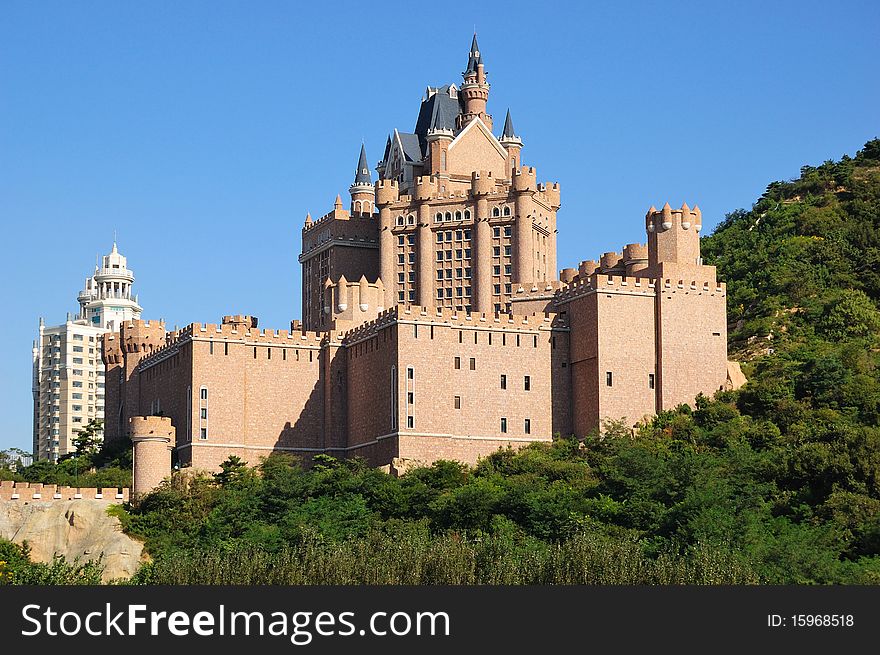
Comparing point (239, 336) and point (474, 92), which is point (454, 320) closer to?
point (239, 336)

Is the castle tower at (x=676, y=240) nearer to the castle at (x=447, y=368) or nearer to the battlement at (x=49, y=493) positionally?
the castle at (x=447, y=368)

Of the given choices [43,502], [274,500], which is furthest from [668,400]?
[43,502]

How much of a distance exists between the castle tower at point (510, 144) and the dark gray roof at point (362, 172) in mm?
10653

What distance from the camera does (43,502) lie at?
3905 inches

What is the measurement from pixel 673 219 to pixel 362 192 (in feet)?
112

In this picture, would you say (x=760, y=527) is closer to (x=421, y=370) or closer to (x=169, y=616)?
(x=421, y=370)

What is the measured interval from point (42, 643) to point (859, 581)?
38040mm

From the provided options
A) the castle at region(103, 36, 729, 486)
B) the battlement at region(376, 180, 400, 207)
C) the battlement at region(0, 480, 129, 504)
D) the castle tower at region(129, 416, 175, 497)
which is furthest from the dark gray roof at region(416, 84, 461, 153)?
the battlement at region(0, 480, 129, 504)

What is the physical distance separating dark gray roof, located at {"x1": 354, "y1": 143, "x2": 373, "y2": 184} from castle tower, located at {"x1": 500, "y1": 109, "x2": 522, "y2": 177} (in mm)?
10653

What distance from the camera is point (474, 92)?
5340 inches

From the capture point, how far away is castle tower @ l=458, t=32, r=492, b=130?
135250 mm

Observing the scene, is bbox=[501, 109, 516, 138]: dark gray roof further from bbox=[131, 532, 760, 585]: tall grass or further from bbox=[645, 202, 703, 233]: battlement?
bbox=[131, 532, 760, 585]: tall grass

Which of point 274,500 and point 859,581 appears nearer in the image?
point 859,581

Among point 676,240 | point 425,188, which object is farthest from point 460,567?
point 425,188
